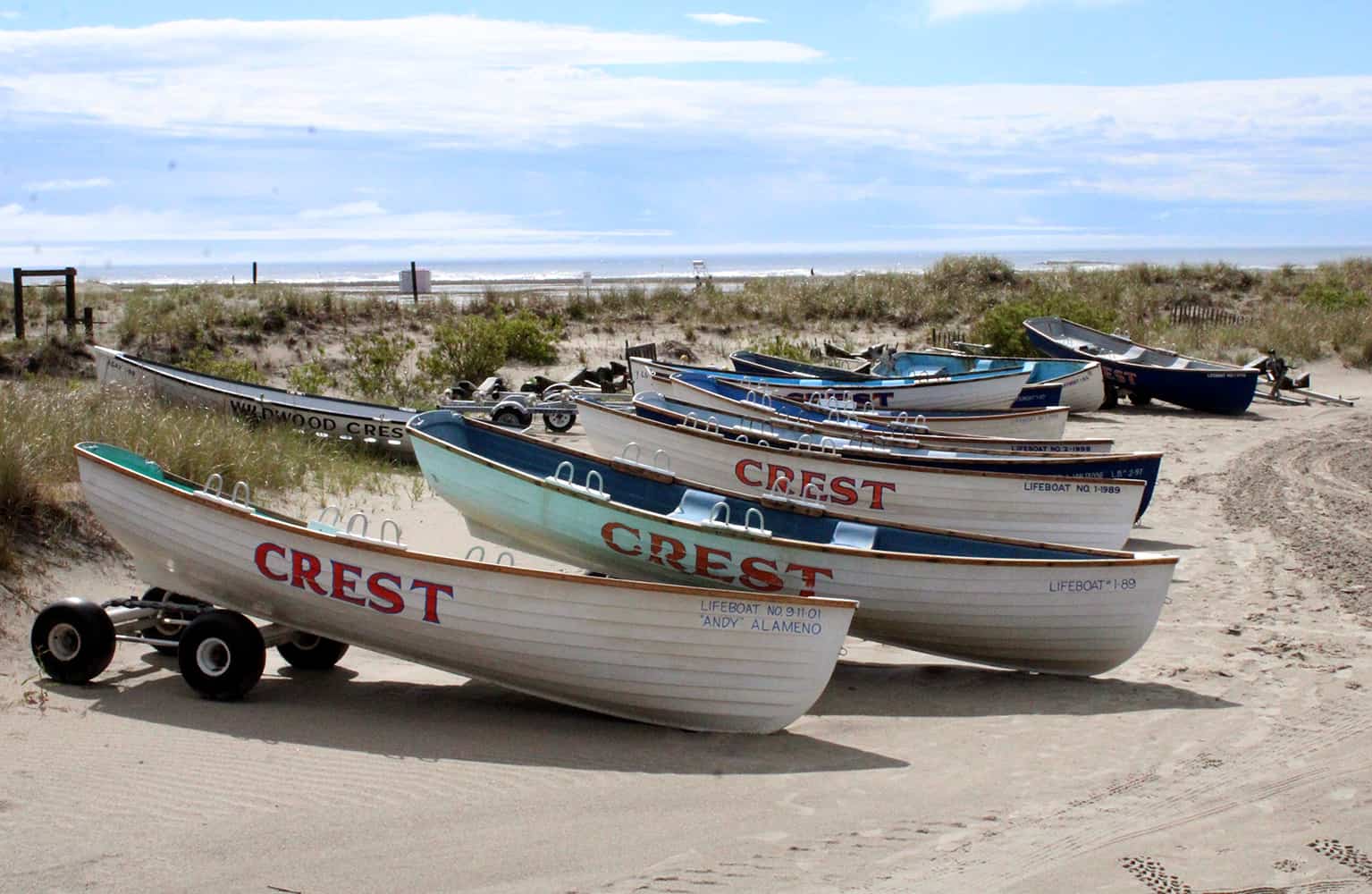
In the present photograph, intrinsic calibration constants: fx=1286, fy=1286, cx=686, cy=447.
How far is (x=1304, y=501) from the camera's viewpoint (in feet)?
46.3

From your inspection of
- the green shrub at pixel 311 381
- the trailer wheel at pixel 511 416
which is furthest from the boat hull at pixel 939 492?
the green shrub at pixel 311 381

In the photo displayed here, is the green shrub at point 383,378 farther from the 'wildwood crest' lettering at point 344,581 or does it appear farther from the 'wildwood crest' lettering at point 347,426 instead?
the 'wildwood crest' lettering at point 344,581

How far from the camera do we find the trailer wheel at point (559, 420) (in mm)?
17750

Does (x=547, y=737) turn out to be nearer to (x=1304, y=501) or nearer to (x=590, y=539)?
(x=590, y=539)

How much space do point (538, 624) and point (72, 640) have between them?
2850mm

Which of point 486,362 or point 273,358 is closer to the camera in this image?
point 486,362

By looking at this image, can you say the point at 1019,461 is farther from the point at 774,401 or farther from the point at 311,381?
the point at 311,381

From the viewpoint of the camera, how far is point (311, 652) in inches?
328

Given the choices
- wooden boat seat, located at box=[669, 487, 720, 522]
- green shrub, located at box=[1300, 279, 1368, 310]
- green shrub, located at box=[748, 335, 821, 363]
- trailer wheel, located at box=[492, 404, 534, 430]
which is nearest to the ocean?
green shrub, located at box=[1300, 279, 1368, 310]

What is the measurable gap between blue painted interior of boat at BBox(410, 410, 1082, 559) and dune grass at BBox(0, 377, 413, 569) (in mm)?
1895

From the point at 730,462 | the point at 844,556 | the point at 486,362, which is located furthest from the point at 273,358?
the point at 844,556

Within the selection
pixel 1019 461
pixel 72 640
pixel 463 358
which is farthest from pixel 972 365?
pixel 72 640

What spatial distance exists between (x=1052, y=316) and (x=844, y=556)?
63.2 feet

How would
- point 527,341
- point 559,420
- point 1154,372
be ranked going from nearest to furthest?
point 559,420
point 1154,372
point 527,341
